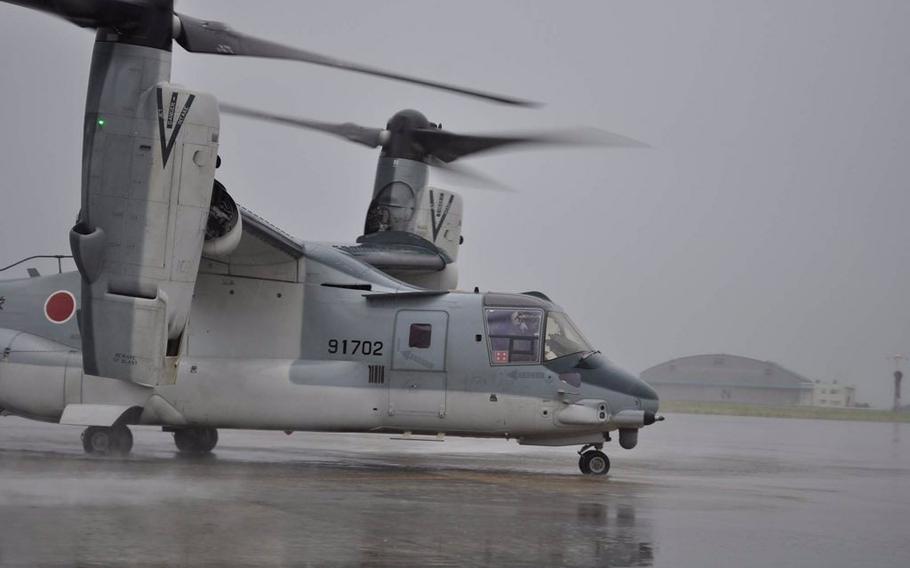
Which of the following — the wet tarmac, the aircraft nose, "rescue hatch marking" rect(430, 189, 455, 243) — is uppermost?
"rescue hatch marking" rect(430, 189, 455, 243)

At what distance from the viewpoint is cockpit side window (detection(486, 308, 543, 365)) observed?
18.0 m

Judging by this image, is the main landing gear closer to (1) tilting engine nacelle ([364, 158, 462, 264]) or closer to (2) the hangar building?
(1) tilting engine nacelle ([364, 158, 462, 264])

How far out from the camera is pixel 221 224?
52.7 ft

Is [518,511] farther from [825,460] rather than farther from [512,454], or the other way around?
[825,460]


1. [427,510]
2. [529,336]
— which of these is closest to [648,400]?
[529,336]

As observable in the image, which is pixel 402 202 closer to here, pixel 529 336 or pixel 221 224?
pixel 529 336

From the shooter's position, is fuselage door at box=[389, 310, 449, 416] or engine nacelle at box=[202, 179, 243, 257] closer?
engine nacelle at box=[202, 179, 243, 257]

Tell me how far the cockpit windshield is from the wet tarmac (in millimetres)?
1888

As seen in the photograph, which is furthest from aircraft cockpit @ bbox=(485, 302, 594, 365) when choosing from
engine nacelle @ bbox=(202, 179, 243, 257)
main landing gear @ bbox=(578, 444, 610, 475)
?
engine nacelle @ bbox=(202, 179, 243, 257)

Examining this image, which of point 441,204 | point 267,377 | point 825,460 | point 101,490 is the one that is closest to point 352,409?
point 267,377

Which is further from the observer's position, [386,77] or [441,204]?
[441,204]

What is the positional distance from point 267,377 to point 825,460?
39.5ft

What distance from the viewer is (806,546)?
10406mm

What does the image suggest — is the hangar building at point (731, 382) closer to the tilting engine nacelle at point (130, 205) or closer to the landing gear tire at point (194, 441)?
the landing gear tire at point (194, 441)
